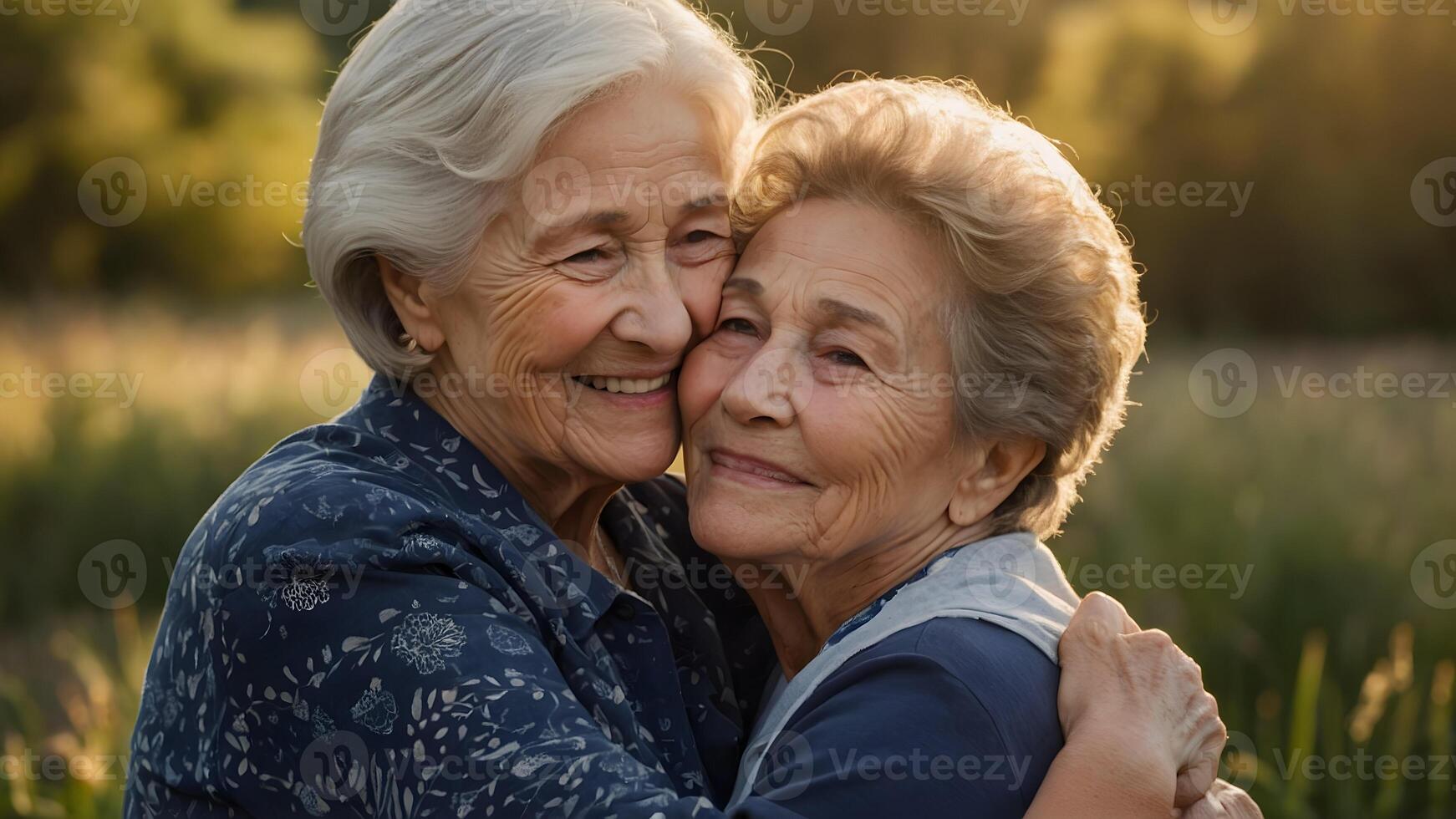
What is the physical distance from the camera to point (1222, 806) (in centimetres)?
235

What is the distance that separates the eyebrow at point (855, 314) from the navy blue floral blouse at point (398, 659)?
2.20 ft

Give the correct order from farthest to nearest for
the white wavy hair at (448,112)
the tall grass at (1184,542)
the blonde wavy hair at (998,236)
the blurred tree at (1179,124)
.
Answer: the blurred tree at (1179,124) < the tall grass at (1184,542) < the blonde wavy hair at (998,236) < the white wavy hair at (448,112)

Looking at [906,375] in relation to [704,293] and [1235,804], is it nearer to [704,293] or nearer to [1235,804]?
[704,293]

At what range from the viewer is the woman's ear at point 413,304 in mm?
2619

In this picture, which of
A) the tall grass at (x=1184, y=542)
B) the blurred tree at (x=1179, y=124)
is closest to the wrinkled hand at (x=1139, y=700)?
the tall grass at (x=1184, y=542)

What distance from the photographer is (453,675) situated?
6.63 feet

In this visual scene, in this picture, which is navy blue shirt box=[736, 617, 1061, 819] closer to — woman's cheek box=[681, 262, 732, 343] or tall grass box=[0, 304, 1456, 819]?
woman's cheek box=[681, 262, 732, 343]

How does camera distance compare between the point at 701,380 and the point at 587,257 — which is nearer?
the point at 587,257

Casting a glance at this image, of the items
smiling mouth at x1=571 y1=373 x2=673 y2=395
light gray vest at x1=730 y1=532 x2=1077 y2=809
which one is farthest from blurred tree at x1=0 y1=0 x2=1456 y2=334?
light gray vest at x1=730 y1=532 x2=1077 y2=809

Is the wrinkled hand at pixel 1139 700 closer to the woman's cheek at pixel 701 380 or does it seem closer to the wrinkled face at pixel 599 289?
the woman's cheek at pixel 701 380

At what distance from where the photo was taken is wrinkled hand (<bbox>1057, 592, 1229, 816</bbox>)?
2.16m

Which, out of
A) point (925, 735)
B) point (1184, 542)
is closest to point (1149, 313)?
point (1184, 542)

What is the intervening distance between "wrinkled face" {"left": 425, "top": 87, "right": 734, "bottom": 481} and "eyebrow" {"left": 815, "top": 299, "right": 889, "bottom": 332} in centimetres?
28

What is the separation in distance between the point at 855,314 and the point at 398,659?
1050 millimetres
